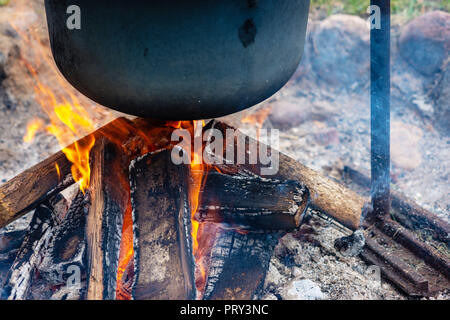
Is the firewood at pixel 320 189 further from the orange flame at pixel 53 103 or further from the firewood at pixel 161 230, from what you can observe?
the orange flame at pixel 53 103

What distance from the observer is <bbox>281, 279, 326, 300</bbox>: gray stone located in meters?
1.34

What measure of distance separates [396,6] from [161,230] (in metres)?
2.53

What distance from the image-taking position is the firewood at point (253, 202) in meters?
1.35

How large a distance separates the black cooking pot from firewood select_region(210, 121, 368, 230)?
430mm

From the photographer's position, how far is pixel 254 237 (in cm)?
142

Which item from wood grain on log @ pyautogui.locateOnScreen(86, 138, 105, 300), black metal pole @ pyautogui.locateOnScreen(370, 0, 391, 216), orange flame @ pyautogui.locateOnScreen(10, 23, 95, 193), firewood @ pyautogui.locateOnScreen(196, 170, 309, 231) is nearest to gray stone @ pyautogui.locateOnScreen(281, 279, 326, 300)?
firewood @ pyautogui.locateOnScreen(196, 170, 309, 231)

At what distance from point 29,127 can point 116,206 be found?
125 centimetres

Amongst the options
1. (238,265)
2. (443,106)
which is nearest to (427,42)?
(443,106)

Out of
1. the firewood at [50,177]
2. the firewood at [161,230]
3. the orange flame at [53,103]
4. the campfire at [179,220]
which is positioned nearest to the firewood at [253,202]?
the campfire at [179,220]

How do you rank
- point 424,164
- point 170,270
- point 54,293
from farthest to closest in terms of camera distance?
point 424,164 < point 54,293 < point 170,270

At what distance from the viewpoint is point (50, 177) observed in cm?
146

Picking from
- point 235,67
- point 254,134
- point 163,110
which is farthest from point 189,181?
point 254,134

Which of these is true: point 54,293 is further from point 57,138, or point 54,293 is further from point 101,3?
point 57,138

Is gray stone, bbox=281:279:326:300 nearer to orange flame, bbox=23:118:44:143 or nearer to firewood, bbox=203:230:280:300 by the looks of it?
firewood, bbox=203:230:280:300
